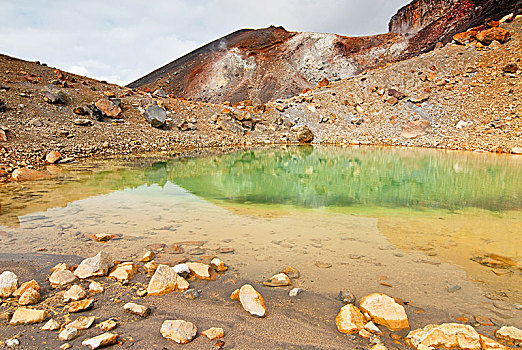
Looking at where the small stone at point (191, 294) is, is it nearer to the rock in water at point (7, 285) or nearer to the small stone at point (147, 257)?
the small stone at point (147, 257)

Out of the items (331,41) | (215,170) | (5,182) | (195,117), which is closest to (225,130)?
(195,117)

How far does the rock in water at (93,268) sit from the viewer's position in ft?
10.5

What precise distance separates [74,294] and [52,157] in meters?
12.2

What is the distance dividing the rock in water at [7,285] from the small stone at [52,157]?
37.7ft

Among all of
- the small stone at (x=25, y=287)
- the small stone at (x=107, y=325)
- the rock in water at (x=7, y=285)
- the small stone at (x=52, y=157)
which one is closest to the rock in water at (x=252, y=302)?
the small stone at (x=107, y=325)

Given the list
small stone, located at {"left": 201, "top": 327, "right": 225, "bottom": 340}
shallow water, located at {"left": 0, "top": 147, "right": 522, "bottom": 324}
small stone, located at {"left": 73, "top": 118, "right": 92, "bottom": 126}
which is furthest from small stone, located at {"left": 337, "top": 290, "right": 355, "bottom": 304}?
small stone, located at {"left": 73, "top": 118, "right": 92, "bottom": 126}

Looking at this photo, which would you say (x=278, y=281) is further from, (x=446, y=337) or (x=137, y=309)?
(x=446, y=337)

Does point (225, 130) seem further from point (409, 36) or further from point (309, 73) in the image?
point (409, 36)

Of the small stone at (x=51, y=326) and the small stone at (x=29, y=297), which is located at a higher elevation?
the small stone at (x=29, y=297)

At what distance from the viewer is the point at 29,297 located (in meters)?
2.66

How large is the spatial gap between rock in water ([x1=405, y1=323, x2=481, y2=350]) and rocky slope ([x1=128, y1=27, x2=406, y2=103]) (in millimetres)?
45289

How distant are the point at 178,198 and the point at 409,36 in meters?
57.3

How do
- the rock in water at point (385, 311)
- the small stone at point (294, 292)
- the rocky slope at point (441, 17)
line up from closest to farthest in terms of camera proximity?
the rock in water at point (385, 311)
the small stone at point (294, 292)
the rocky slope at point (441, 17)

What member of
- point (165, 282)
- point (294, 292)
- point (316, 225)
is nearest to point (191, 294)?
point (165, 282)
